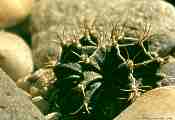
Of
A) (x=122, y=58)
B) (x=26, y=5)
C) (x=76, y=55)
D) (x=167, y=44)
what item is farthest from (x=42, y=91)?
(x=26, y=5)

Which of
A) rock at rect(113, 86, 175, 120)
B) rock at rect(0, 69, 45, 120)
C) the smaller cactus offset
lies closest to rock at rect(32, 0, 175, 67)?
the smaller cactus offset

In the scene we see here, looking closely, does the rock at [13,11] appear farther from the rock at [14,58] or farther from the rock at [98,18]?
the rock at [14,58]

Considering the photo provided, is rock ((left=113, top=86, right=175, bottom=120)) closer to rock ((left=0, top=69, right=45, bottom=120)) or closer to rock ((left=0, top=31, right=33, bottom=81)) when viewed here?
rock ((left=0, top=69, right=45, bottom=120))

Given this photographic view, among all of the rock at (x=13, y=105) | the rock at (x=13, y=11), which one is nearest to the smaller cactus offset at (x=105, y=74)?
the rock at (x=13, y=105)

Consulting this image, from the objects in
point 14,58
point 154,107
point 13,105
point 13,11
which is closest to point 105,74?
point 154,107

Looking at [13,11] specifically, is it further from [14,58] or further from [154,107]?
[154,107]
